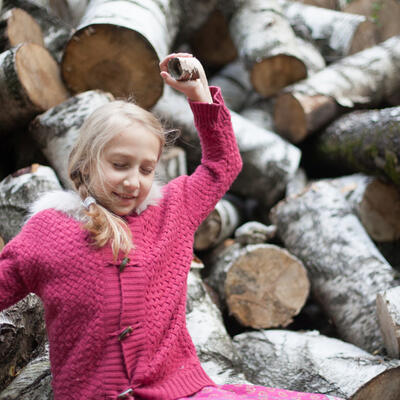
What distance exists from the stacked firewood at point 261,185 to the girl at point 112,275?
332mm

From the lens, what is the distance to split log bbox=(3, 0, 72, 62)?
279 cm

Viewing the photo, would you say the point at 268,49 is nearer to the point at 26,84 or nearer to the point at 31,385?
the point at 26,84

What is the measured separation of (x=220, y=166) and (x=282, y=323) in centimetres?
107

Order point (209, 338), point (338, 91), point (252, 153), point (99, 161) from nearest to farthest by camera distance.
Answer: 1. point (99, 161)
2. point (209, 338)
3. point (252, 153)
4. point (338, 91)

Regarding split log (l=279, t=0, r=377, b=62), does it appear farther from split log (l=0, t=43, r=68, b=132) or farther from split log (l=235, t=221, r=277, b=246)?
split log (l=0, t=43, r=68, b=132)

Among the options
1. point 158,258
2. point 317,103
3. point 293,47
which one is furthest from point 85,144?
point 293,47

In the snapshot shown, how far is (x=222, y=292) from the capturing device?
2371 mm

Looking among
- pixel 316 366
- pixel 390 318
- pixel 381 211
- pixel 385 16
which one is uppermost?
pixel 385 16

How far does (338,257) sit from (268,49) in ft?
5.93

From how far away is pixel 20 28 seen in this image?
2592 mm

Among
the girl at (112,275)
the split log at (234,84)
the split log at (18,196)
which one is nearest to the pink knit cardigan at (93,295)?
the girl at (112,275)

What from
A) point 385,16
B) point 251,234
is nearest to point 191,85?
point 251,234

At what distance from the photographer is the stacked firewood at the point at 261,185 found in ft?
5.92

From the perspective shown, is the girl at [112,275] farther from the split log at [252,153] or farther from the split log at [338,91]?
the split log at [338,91]
